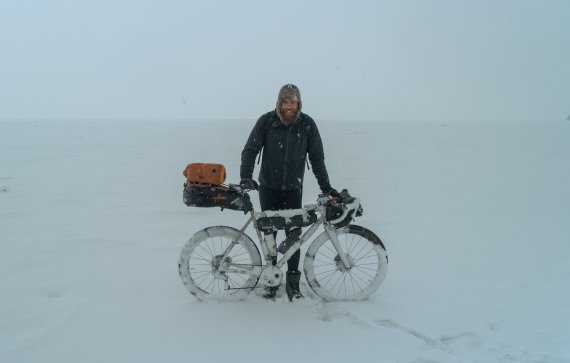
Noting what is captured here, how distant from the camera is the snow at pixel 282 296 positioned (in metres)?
3.23

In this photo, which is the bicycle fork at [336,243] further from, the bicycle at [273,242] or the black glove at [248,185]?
the black glove at [248,185]

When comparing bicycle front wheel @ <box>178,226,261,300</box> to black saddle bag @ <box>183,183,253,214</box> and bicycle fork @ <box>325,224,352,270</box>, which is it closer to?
black saddle bag @ <box>183,183,253,214</box>

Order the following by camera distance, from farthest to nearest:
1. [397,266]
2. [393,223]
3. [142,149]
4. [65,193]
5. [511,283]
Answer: [142,149]
[65,193]
[393,223]
[397,266]
[511,283]

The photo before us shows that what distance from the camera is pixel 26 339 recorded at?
10.7 ft

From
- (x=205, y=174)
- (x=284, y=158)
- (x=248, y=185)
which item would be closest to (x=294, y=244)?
(x=248, y=185)

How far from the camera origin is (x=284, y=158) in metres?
3.87

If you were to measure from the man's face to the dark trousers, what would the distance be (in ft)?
2.58

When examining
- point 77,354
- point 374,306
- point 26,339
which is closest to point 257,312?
point 374,306

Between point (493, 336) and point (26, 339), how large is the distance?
13.7 ft

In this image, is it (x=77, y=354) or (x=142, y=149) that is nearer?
(x=77, y=354)

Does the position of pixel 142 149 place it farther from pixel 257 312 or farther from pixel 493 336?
pixel 493 336

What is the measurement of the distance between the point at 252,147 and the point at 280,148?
0.30 meters

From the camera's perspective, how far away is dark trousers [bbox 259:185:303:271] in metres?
4.04

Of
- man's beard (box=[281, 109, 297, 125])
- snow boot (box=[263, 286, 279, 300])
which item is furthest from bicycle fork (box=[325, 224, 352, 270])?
man's beard (box=[281, 109, 297, 125])
